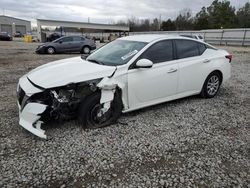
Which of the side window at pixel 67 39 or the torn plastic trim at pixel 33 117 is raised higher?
the side window at pixel 67 39

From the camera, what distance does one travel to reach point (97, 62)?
13.9 feet

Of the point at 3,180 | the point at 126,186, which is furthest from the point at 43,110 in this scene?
the point at 126,186

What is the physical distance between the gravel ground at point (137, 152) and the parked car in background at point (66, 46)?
1200cm

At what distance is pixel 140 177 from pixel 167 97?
7.43ft

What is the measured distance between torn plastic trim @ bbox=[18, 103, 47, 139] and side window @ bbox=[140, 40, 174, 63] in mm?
1956

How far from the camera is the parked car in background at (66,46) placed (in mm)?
15841

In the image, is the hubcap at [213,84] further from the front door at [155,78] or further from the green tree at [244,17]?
the green tree at [244,17]

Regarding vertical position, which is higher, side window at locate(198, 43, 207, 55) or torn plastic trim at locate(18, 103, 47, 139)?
side window at locate(198, 43, 207, 55)

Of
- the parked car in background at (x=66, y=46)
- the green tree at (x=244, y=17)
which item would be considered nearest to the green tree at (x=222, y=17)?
the green tree at (x=244, y=17)

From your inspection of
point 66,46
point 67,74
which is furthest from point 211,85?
point 66,46

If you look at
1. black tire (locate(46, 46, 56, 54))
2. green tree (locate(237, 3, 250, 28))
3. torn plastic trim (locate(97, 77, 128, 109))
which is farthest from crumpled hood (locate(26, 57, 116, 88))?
green tree (locate(237, 3, 250, 28))

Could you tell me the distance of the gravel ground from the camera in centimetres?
261

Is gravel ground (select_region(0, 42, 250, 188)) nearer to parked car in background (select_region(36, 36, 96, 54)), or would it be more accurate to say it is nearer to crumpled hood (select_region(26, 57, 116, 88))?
crumpled hood (select_region(26, 57, 116, 88))

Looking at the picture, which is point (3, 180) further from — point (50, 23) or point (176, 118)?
point (50, 23)
